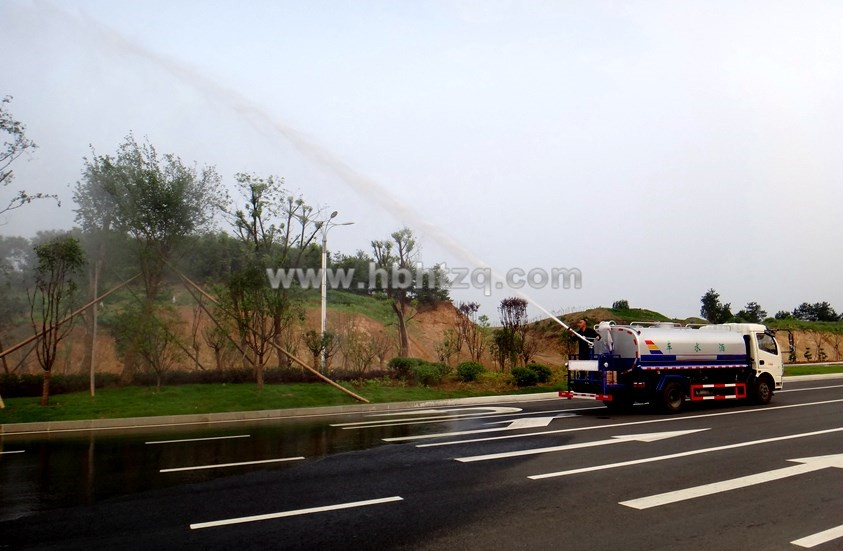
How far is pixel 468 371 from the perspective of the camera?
1000 inches

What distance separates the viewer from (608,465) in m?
9.85

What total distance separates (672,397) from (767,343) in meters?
4.74

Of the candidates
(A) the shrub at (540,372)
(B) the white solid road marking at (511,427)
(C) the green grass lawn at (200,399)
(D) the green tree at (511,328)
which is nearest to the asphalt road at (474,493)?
(B) the white solid road marking at (511,427)

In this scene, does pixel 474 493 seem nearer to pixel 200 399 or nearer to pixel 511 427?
pixel 511 427

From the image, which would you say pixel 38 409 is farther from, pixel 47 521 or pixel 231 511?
pixel 231 511

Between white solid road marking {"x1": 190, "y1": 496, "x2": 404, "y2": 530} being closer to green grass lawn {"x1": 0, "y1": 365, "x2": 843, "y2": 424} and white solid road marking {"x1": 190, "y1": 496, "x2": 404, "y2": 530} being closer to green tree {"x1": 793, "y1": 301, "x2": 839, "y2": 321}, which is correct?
green grass lawn {"x1": 0, "y1": 365, "x2": 843, "y2": 424}

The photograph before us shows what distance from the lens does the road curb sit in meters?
15.8

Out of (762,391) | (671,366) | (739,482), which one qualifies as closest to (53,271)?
(671,366)

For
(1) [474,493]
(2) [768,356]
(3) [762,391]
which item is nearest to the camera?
(1) [474,493]

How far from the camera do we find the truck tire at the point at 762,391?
60.4ft

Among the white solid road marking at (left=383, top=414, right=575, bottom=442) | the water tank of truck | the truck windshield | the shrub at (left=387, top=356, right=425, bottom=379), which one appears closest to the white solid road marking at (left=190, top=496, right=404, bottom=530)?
the white solid road marking at (left=383, top=414, right=575, bottom=442)

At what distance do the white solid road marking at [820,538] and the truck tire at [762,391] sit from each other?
1339 centimetres

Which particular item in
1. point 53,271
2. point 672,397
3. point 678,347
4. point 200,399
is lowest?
point 200,399

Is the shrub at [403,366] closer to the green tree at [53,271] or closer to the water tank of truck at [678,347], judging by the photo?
the water tank of truck at [678,347]
